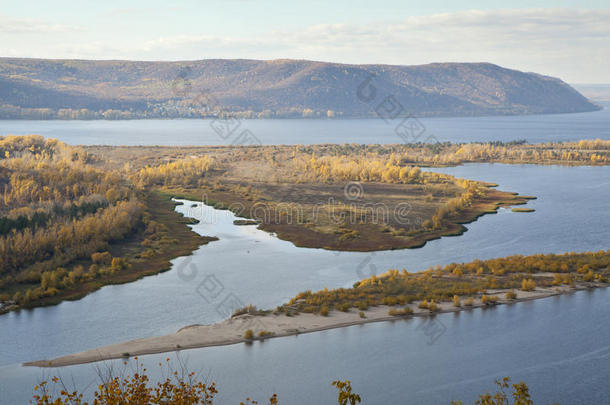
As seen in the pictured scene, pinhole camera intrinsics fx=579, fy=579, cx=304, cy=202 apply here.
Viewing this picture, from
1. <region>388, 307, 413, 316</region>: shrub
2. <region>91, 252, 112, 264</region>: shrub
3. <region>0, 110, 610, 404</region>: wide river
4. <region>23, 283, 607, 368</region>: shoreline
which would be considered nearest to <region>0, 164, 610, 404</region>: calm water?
<region>0, 110, 610, 404</region>: wide river

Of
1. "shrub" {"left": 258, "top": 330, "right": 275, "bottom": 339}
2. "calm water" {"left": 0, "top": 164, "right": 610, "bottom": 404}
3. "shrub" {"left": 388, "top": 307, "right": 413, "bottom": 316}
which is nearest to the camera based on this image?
"calm water" {"left": 0, "top": 164, "right": 610, "bottom": 404}

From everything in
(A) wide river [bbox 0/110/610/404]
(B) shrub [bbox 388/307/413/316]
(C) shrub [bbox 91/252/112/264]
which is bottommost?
(A) wide river [bbox 0/110/610/404]

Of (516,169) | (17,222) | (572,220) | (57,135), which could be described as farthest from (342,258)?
(57,135)

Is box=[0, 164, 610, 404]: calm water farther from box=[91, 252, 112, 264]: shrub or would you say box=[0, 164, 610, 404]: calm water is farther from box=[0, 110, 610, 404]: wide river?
box=[91, 252, 112, 264]: shrub

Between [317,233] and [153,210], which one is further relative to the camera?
[153,210]

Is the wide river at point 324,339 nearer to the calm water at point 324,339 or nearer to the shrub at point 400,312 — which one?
the calm water at point 324,339

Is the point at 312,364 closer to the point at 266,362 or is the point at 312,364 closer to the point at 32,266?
the point at 266,362
